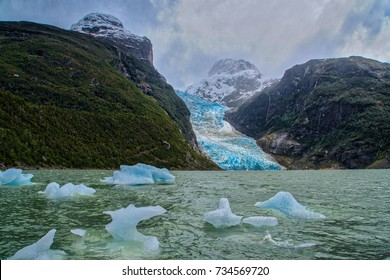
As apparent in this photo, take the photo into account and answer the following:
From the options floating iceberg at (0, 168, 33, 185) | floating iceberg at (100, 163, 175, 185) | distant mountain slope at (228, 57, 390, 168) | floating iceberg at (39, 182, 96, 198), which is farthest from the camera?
distant mountain slope at (228, 57, 390, 168)

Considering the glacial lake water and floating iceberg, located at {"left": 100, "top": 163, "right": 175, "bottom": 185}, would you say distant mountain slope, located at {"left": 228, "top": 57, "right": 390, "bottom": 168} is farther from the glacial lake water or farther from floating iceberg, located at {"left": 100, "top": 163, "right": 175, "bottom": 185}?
the glacial lake water

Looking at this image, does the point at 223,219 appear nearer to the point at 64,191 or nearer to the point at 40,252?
the point at 40,252

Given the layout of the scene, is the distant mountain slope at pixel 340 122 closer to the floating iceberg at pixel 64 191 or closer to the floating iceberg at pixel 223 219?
the floating iceberg at pixel 64 191

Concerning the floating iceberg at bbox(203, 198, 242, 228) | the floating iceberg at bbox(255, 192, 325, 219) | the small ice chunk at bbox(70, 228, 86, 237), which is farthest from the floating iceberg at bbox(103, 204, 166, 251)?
the floating iceberg at bbox(255, 192, 325, 219)

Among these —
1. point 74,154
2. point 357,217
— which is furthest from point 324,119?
point 357,217

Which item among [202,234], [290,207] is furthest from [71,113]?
[202,234]

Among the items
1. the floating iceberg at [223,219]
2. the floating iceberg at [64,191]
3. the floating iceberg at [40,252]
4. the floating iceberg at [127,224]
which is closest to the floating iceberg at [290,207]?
the floating iceberg at [223,219]
